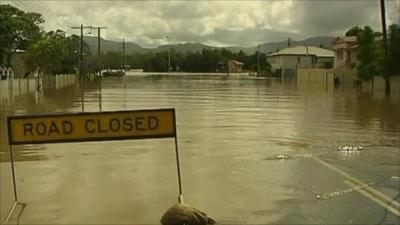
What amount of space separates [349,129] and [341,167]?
8.63m

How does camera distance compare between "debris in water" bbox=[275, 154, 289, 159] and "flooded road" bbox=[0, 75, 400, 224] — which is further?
"debris in water" bbox=[275, 154, 289, 159]

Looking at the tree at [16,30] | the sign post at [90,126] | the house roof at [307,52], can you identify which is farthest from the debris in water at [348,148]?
the house roof at [307,52]

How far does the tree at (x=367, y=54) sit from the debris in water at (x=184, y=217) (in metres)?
48.5

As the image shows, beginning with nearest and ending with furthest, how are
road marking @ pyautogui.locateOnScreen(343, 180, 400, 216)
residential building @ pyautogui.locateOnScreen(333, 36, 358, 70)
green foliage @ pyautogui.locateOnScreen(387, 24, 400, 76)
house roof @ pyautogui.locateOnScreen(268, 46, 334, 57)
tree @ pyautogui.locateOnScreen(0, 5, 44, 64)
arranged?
road marking @ pyautogui.locateOnScreen(343, 180, 400, 216) → green foliage @ pyautogui.locateOnScreen(387, 24, 400, 76) → tree @ pyautogui.locateOnScreen(0, 5, 44, 64) → residential building @ pyautogui.locateOnScreen(333, 36, 358, 70) → house roof @ pyautogui.locateOnScreen(268, 46, 334, 57)

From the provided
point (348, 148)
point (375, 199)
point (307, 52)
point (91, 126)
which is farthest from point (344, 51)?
point (91, 126)

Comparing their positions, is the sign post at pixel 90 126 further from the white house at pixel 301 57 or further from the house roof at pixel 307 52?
the house roof at pixel 307 52

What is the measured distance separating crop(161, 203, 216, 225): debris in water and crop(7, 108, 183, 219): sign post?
0.89 m

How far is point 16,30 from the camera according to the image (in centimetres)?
5588

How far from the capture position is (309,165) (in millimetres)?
13297

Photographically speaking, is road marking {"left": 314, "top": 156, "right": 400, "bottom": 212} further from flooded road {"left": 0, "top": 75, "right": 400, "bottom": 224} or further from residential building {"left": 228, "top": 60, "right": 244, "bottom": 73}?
residential building {"left": 228, "top": 60, "right": 244, "bottom": 73}

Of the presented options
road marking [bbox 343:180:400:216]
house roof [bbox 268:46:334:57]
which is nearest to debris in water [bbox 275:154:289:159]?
road marking [bbox 343:180:400:216]

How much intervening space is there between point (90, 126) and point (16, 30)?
164 feet

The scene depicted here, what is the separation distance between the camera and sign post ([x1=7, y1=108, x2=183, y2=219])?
324 inches

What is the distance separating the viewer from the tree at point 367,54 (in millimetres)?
56400
